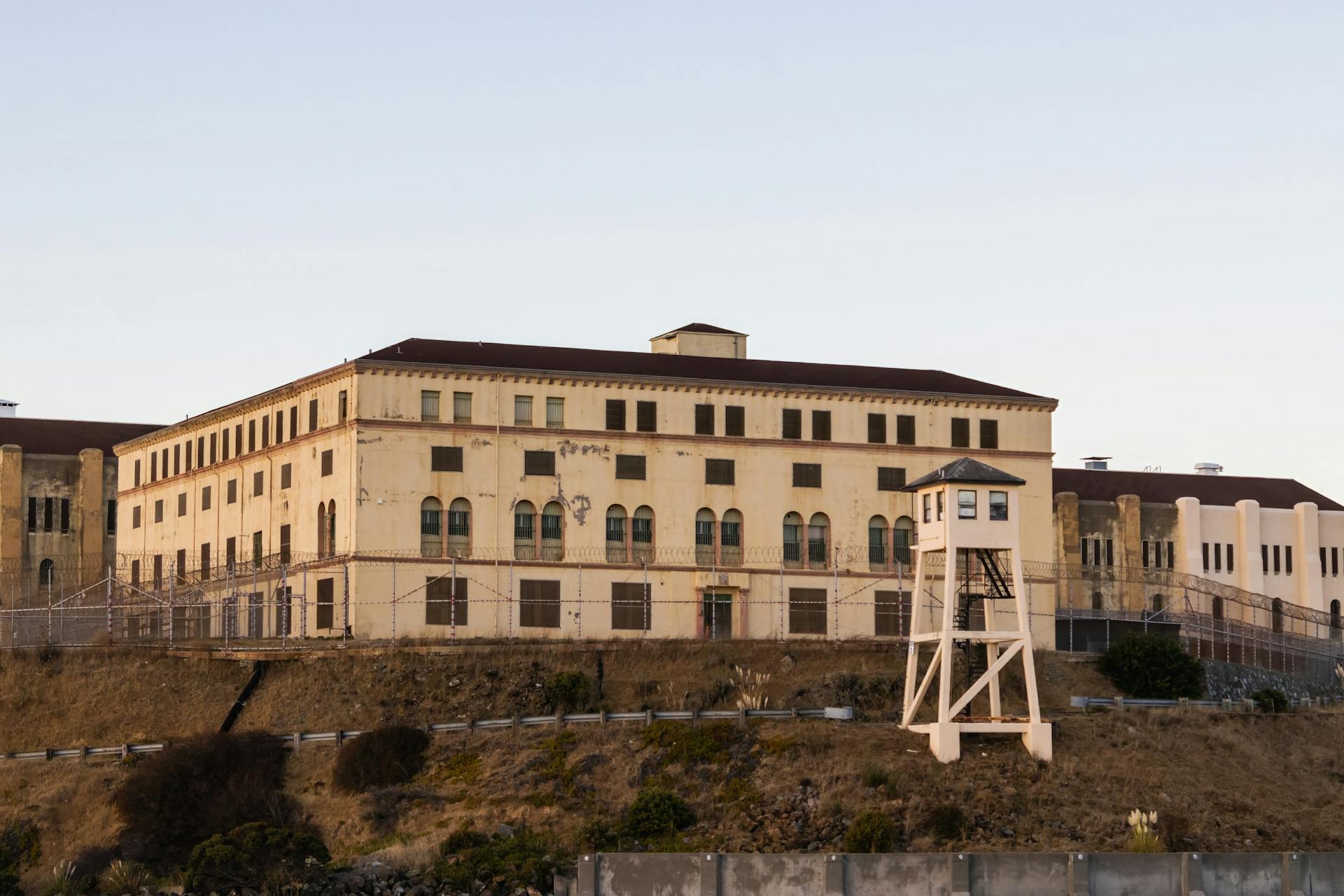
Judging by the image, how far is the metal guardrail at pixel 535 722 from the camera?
76.6 meters

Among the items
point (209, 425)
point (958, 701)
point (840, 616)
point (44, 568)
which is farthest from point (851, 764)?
point (44, 568)

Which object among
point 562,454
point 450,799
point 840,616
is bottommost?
point 450,799

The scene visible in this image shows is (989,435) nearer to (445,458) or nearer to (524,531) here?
(524,531)

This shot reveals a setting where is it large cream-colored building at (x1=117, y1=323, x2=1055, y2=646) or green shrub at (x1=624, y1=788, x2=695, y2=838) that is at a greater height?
large cream-colored building at (x1=117, y1=323, x2=1055, y2=646)

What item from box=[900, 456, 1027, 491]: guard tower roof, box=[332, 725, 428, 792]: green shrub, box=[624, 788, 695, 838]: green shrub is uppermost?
box=[900, 456, 1027, 491]: guard tower roof

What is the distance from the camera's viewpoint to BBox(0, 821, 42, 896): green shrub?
234 ft

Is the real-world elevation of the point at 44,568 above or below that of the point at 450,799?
above

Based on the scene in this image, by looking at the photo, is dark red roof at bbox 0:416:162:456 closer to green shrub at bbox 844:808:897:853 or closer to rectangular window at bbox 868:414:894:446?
rectangular window at bbox 868:414:894:446

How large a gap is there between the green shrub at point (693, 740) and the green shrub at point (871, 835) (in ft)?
20.9

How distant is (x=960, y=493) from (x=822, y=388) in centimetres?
2125

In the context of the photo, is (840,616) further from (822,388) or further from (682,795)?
(682,795)

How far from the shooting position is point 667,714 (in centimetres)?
7681

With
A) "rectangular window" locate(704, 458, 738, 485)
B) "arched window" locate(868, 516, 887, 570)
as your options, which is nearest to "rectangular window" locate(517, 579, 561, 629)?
"rectangular window" locate(704, 458, 738, 485)

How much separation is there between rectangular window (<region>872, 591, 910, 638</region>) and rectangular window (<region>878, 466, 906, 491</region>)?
174 inches
